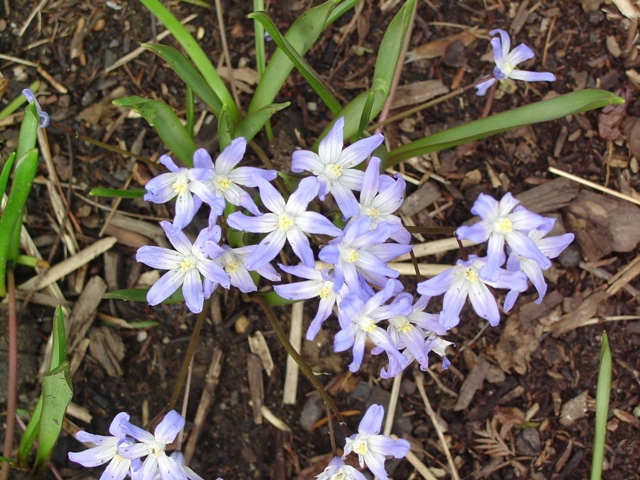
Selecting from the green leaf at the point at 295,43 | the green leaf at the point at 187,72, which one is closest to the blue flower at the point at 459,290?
the green leaf at the point at 295,43

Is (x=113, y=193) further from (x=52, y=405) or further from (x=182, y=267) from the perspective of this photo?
(x=52, y=405)

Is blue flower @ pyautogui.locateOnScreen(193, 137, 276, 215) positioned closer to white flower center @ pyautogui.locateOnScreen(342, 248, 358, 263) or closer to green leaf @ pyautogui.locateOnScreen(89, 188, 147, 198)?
Answer: white flower center @ pyautogui.locateOnScreen(342, 248, 358, 263)

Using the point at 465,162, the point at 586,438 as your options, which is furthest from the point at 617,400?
the point at 465,162

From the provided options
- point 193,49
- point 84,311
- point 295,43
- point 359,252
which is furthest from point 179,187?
point 84,311

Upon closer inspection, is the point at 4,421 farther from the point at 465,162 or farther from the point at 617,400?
the point at 617,400

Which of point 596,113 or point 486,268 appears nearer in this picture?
point 486,268

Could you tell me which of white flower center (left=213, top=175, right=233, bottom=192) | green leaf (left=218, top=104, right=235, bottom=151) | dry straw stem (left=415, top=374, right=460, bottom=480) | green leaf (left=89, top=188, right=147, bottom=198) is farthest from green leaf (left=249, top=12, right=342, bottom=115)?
dry straw stem (left=415, top=374, right=460, bottom=480)
